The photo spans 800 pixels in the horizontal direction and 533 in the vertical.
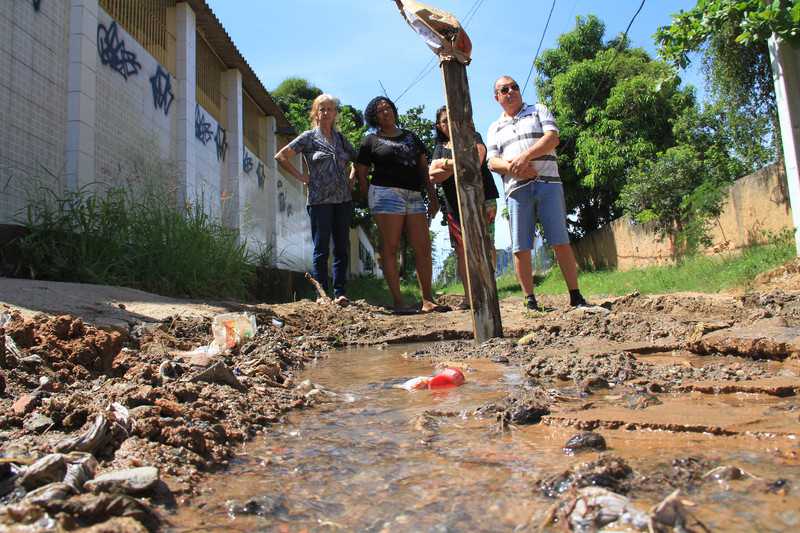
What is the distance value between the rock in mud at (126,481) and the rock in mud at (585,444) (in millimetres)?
819

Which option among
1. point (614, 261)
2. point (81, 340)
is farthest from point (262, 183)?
point (81, 340)

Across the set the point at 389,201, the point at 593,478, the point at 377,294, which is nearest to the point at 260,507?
the point at 593,478

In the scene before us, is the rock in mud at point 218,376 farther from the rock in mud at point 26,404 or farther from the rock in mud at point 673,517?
the rock in mud at point 673,517

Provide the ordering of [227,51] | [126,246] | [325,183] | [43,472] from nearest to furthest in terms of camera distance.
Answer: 1. [43,472]
2. [126,246]
3. [325,183]
4. [227,51]

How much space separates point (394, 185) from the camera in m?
5.08

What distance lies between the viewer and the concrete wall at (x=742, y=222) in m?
8.01

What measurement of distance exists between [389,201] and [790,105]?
14.2 ft

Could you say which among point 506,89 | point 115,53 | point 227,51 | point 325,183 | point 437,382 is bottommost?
point 437,382

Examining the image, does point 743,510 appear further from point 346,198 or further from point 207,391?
point 346,198

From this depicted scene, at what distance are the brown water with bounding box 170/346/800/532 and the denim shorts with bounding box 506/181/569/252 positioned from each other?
257 cm

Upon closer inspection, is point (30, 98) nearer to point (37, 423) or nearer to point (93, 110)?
point (93, 110)

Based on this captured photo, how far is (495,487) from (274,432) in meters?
0.71

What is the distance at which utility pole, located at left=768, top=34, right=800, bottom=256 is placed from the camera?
621 centimetres

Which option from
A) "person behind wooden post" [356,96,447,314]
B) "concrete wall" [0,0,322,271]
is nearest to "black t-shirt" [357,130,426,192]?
"person behind wooden post" [356,96,447,314]
